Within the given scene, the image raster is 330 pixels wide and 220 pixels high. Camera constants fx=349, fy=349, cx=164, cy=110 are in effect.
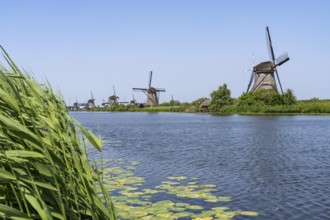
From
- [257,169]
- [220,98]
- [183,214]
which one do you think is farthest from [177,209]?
[220,98]

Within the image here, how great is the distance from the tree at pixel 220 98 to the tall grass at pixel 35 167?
93.8 metres

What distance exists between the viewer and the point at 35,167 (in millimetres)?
2514

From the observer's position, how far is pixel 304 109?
2977 inches

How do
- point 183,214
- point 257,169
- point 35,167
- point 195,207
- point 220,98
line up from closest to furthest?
point 35,167
point 183,214
point 195,207
point 257,169
point 220,98

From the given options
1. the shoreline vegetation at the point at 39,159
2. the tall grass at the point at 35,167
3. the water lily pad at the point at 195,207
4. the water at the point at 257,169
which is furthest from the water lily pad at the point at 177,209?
the tall grass at the point at 35,167

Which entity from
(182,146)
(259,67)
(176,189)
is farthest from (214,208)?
Result: (259,67)

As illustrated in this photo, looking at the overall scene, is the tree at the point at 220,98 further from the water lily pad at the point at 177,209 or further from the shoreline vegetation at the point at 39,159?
the shoreline vegetation at the point at 39,159

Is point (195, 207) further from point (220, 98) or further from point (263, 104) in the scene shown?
point (220, 98)

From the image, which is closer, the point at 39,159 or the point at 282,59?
the point at 39,159

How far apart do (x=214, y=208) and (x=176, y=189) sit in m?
2.51

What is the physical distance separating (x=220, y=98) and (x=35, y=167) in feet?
315

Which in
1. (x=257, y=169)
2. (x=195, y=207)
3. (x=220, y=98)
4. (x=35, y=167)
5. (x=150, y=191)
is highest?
(x=220, y=98)

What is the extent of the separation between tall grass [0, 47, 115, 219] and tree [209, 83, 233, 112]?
93821 millimetres

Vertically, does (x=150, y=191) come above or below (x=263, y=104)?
below
